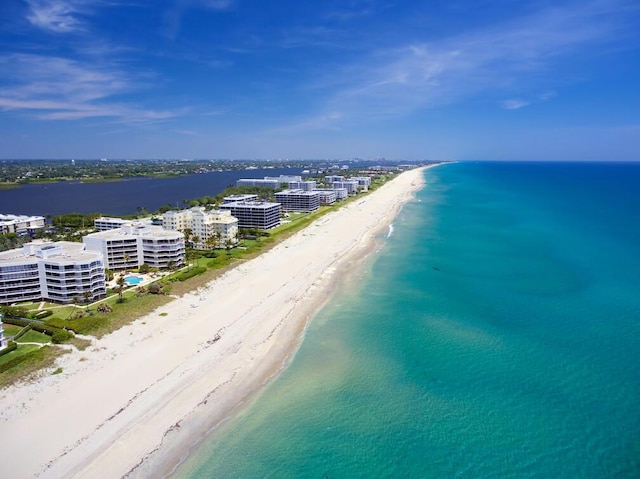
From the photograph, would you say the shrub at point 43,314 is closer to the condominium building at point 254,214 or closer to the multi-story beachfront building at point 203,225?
the multi-story beachfront building at point 203,225

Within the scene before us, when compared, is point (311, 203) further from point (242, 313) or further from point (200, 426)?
point (200, 426)

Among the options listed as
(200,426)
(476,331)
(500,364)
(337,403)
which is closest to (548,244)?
(476,331)

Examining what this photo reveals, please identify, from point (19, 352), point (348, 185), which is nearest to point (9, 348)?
point (19, 352)

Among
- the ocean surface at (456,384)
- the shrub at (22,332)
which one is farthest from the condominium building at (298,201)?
the shrub at (22,332)

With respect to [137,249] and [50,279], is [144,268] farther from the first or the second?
[50,279]

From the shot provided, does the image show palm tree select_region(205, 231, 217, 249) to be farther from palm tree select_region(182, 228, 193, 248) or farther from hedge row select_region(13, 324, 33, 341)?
hedge row select_region(13, 324, 33, 341)

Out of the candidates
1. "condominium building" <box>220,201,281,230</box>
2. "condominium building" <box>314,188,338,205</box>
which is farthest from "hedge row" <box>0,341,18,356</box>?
"condominium building" <box>314,188,338,205</box>

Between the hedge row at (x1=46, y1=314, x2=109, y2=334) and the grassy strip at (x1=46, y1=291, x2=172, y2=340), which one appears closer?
the hedge row at (x1=46, y1=314, x2=109, y2=334)
